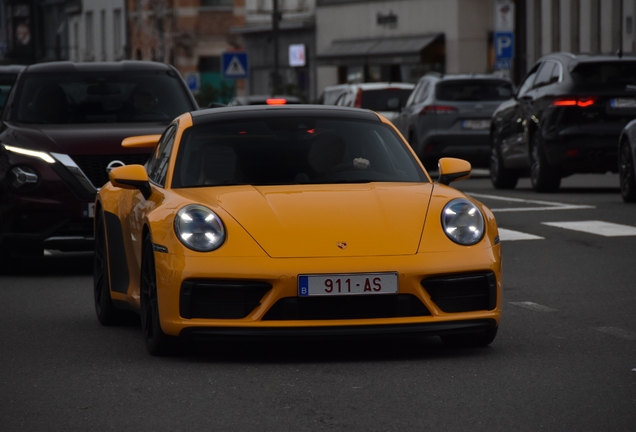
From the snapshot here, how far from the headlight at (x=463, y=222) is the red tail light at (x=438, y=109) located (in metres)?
18.1

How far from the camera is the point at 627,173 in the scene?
17.6m

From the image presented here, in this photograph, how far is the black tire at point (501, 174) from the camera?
73.6 ft

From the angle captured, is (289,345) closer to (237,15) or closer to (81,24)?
(237,15)

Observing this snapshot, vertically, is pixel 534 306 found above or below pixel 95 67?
below

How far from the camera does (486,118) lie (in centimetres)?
2573

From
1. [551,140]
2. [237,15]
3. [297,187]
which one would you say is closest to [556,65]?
[551,140]

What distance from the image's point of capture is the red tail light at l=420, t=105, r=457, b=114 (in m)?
25.6

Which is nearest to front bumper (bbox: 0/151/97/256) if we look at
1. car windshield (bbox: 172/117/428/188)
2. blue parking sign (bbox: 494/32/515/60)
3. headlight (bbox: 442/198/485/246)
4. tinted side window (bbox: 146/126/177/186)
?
tinted side window (bbox: 146/126/177/186)

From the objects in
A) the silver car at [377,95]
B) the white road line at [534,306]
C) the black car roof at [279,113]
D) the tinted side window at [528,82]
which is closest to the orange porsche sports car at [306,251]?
the black car roof at [279,113]

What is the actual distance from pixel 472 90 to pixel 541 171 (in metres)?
5.75

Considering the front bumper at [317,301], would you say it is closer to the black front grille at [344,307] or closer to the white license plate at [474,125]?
the black front grille at [344,307]

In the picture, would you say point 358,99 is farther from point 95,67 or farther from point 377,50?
point 377,50

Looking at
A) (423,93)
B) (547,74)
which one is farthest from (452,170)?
(423,93)

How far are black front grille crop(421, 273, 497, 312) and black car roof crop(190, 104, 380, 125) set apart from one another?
154 cm
